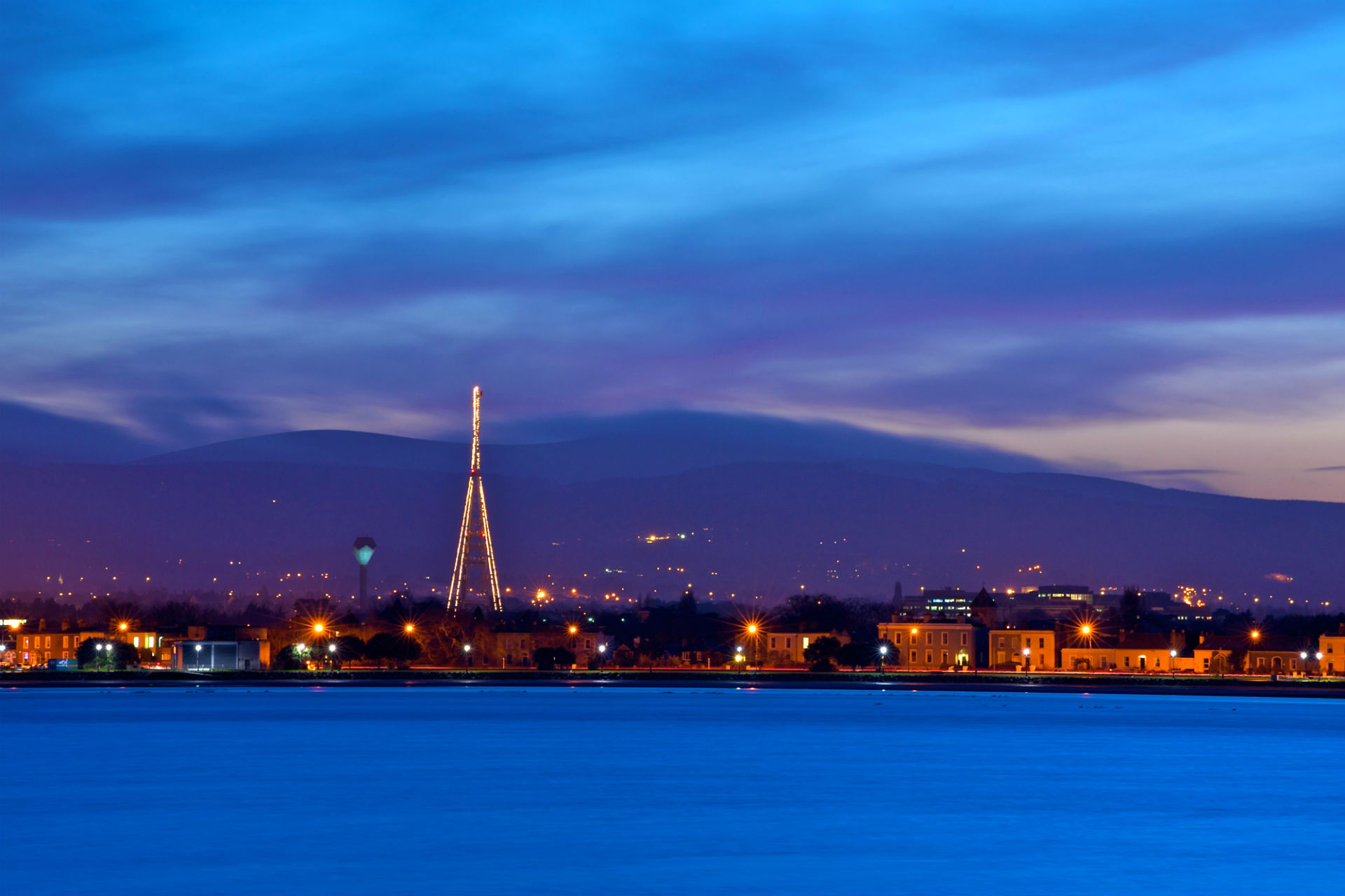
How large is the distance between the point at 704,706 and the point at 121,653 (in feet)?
287

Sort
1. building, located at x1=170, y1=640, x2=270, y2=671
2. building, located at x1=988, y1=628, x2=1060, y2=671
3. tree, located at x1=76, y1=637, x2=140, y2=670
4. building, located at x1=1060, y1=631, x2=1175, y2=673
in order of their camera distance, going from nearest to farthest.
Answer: building, located at x1=170, y1=640, x2=270, y2=671, building, located at x1=1060, y1=631, x2=1175, y2=673, tree, located at x1=76, y1=637, x2=140, y2=670, building, located at x1=988, y1=628, x2=1060, y2=671

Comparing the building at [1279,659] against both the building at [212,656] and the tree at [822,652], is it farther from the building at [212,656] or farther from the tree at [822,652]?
the building at [212,656]

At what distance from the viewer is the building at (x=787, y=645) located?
596ft

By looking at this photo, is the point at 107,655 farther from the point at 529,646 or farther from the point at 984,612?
the point at 984,612

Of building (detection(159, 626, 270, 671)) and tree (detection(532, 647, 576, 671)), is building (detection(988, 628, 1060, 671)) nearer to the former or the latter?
tree (detection(532, 647, 576, 671))

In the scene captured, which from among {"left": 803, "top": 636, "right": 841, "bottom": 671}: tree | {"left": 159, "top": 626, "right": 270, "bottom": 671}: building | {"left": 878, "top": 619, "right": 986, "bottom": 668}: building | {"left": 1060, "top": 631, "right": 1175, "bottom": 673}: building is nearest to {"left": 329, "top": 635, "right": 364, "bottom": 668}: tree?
{"left": 159, "top": 626, "right": 270, "bottom": 671}: building

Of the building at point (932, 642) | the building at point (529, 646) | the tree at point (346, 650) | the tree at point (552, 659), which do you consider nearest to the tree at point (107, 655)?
the tree at point (346, 650)

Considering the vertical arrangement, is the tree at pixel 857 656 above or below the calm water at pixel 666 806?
above

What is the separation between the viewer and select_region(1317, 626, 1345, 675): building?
160 meters

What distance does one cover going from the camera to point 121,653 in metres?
171

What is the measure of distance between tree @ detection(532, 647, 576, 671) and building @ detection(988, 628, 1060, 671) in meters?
42.9

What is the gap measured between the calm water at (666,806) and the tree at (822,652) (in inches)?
2788

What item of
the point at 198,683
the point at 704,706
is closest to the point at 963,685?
the point at 704,706

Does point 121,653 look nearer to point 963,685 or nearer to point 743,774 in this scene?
point 963,685
